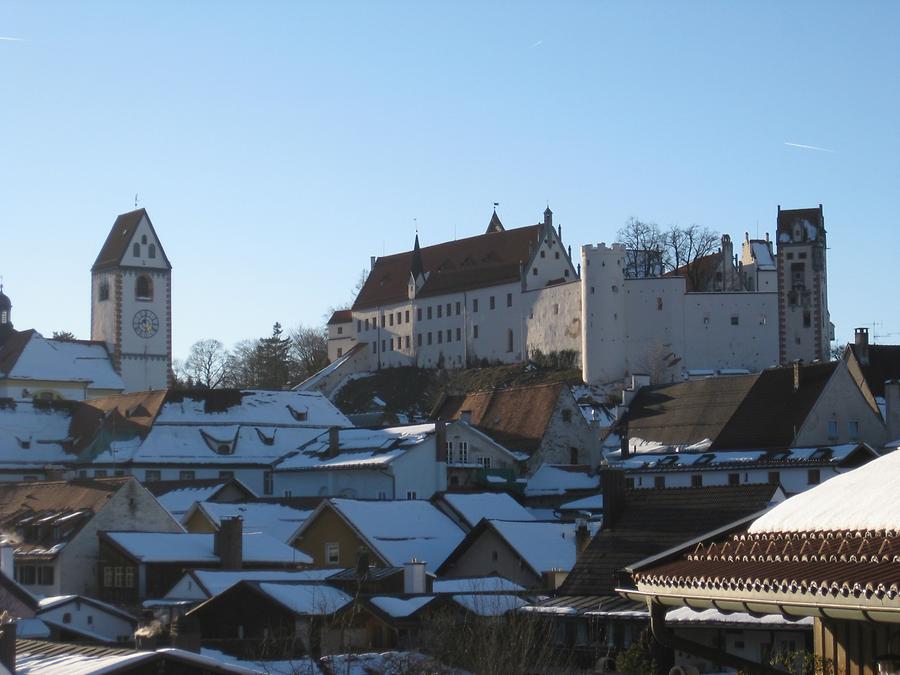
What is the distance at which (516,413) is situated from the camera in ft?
259

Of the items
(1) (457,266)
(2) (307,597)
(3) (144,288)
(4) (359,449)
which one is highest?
(1) (457,266)

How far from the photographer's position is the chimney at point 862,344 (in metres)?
87.0

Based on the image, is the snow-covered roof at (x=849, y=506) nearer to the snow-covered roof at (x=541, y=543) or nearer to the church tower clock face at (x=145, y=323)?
the snow-covered roof at (x=541, y=543)

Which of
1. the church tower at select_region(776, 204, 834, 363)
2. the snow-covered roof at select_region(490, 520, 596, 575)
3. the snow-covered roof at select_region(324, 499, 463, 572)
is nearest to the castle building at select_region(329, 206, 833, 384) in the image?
the church tower at select_region(776, 204, 834, 363)

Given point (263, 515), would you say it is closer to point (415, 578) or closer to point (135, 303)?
point (415, 578)

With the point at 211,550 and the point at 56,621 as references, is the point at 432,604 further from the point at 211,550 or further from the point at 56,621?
the point at 211,550

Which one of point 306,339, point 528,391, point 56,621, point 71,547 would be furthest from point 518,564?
point 306,339

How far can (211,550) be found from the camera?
5209cm

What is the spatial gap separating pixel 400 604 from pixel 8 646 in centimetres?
1524

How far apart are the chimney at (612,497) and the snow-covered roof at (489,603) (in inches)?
93.0

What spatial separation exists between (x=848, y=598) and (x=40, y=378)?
105m

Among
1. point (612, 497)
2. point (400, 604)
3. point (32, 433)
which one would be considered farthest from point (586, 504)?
point (32, 433)

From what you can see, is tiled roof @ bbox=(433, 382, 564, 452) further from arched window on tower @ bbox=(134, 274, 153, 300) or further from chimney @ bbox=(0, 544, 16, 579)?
arched window on tower @ bbox=(134, 274, 153, 300)

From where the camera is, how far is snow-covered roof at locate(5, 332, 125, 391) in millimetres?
107688
